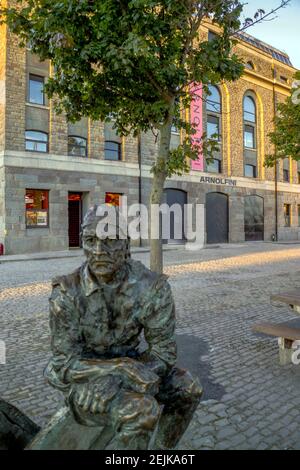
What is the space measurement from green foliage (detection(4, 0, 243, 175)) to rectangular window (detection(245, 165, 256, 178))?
24.7m

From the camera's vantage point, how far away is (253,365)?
14.5 feet

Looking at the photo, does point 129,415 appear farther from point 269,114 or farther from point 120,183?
point 269,114

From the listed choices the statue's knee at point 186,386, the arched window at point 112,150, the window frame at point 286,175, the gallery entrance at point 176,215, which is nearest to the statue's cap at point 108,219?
the statue's knee at point 186,386

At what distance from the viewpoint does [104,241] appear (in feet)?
5.69

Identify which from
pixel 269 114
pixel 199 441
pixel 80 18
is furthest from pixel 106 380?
pixel 269 114

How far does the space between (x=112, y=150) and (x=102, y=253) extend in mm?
21570

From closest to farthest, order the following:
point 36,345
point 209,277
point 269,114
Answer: point 36,345 < point 209,277 < point 269,114

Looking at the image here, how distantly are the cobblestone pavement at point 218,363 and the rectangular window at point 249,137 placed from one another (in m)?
22.3

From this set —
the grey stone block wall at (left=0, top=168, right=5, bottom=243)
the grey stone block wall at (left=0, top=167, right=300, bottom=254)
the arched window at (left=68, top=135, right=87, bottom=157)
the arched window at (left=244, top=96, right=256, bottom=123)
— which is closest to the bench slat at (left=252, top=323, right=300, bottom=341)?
the grey stone block wall at (left=0, top=167, right=300, bottom=254)

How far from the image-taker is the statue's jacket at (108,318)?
1773mm

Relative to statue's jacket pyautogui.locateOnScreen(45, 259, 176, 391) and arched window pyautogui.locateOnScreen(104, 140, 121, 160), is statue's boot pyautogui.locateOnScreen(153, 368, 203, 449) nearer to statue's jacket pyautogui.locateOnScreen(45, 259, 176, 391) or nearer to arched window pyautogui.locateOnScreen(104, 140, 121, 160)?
statue's jacket pyautogui.locateOnScreen(45, 259, 176, 391)

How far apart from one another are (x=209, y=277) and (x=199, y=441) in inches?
341

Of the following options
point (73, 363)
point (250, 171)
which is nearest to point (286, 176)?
point (250, 171)

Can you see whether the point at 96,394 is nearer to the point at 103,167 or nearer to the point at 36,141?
the point at 36,141
